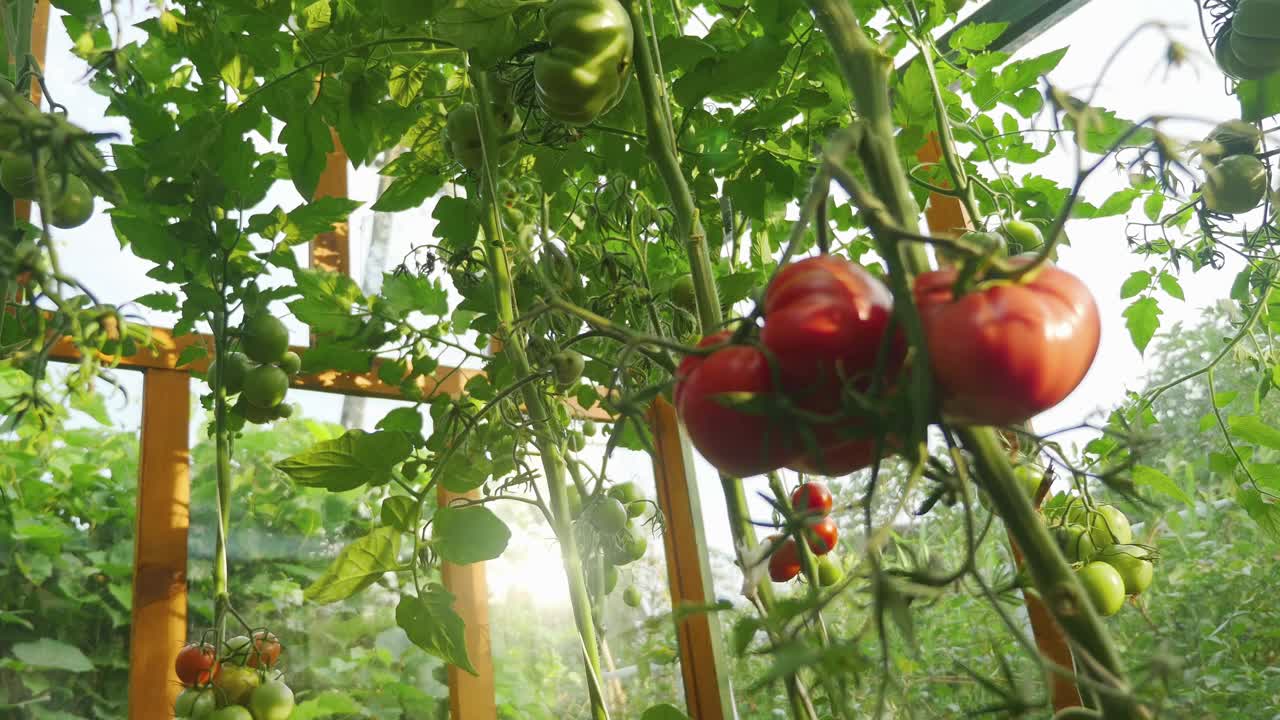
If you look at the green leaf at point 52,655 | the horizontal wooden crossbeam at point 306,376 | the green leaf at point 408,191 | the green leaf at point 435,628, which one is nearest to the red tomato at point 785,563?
the green leaf at point 435,628

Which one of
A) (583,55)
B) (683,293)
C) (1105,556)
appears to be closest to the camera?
(583,55)

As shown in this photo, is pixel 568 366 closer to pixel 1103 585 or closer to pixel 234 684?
pixel 1103 585

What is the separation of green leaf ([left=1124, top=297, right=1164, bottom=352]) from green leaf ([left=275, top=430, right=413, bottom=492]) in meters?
0.91

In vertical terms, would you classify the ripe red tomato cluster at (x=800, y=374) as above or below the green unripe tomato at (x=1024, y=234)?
below

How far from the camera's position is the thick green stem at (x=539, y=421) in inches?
29.8

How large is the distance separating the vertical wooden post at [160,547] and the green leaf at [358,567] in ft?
2.49

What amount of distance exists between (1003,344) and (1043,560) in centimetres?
6

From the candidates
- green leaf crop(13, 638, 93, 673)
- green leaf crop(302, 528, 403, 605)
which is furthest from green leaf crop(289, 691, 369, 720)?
green leaf crop(302, 528, 403, 605)

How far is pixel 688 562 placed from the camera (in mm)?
2053

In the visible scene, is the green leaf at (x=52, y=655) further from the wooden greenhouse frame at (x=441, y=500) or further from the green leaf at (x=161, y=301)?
the green leaf at (x=161, y=301)

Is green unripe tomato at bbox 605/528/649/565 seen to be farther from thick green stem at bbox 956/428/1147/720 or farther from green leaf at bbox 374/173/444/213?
thick green stem at bbox 956/428/1147/720

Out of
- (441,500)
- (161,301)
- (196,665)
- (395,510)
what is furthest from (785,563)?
(441,500)

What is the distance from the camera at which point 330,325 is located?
106cm

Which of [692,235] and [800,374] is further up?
[692,235]
